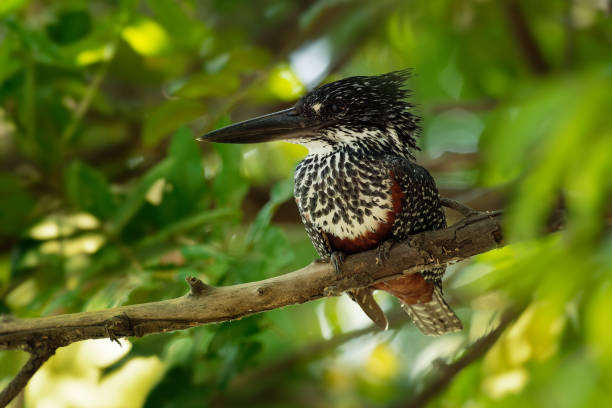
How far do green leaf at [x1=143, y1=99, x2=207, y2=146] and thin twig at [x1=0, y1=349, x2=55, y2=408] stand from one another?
146cm

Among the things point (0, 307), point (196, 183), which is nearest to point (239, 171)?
point (196, 183)

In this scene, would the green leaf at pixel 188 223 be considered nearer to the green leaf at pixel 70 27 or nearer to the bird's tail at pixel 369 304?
the bird's tail at pixel 369 304

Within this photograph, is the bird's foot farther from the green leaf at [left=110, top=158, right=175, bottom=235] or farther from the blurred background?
the green leaf at [left=110, top=158, right=175, bottom=235]

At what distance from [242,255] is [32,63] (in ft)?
4.59

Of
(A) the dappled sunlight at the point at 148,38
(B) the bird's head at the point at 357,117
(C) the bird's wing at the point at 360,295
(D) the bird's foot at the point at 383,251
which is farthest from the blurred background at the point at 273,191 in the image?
(D) the bird's foot at the point at 383,251

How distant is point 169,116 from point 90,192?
19.7 inches

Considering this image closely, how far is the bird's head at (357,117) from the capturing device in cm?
246

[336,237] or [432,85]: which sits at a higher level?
[432,85]

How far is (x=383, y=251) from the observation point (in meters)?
2.10

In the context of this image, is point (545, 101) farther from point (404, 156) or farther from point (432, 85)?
point (432, 85)

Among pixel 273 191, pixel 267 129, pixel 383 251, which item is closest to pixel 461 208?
pixel 383 251

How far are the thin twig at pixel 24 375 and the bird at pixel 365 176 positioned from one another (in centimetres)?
78

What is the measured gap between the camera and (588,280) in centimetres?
181

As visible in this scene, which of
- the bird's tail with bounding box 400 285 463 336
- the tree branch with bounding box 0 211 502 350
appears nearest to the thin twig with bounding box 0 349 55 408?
the tree branch with bounding box 0 211 502 350
